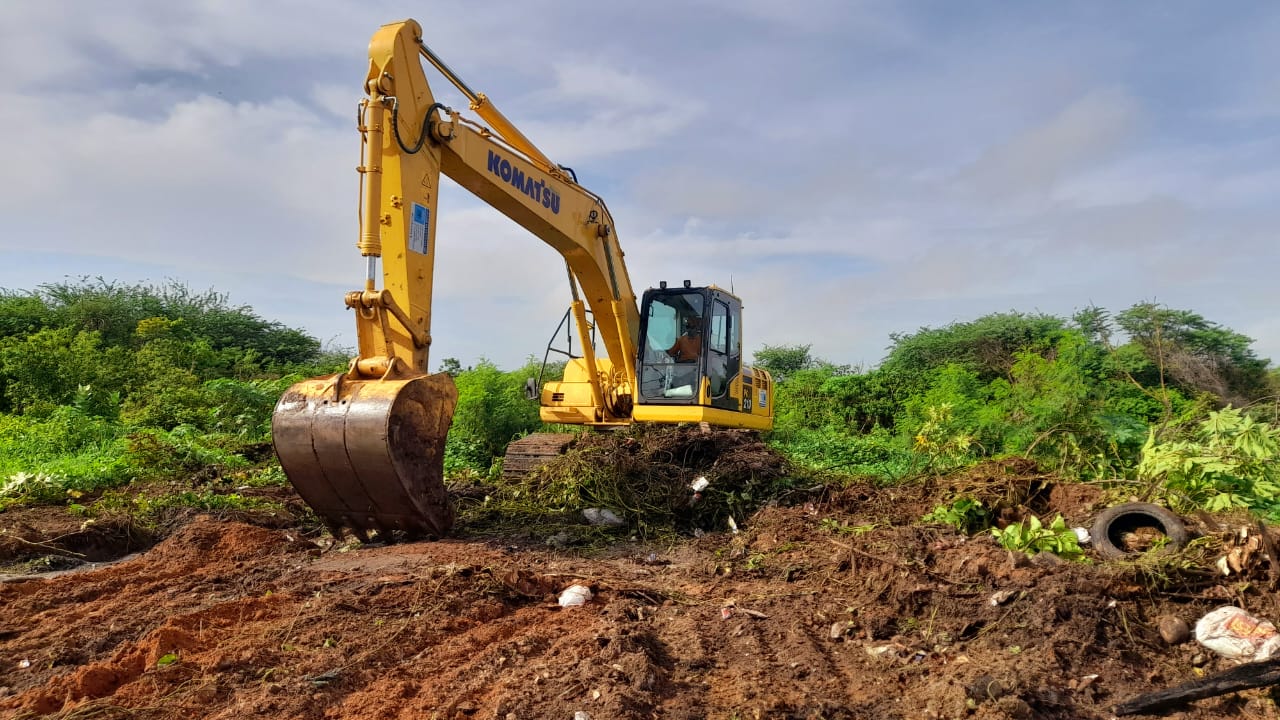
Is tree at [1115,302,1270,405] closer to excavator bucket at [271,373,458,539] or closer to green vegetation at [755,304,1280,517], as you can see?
green vegetation at [755,304,1280,517]

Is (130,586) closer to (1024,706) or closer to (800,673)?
(800,673)

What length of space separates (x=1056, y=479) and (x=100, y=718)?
244 inches

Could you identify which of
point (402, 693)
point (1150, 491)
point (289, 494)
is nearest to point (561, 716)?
point (402, 693)

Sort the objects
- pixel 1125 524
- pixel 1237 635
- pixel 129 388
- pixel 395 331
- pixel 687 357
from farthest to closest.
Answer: pixel 129 388 → pixel 687 357 → pixel 395 331 → pixel 1125 524 → pixel 1237 635

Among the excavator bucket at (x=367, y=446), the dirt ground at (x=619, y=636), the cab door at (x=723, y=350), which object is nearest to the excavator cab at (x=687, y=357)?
the cab door at (x=723, y=350)

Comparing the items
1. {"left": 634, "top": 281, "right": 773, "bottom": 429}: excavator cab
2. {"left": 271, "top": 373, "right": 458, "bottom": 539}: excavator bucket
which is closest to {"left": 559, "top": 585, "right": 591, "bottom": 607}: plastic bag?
{"left": 271, "top": 373, "right": 458, "bottom": 539}: excavator bucket

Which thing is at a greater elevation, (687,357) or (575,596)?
(687,357)

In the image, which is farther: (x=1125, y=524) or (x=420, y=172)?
(x=420, y=172)

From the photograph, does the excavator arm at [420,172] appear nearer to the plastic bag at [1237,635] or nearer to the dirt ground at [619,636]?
the dirt ground at [619,636]

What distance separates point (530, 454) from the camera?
931 cm

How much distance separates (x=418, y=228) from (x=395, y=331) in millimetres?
915

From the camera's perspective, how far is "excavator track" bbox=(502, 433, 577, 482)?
30.1 feet

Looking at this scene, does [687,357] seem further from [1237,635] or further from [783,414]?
[783,414]

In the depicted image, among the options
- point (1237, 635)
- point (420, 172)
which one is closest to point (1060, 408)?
point (1237, 635)
